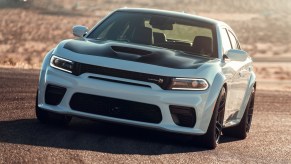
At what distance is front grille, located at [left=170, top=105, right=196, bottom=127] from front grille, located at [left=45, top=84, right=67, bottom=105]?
1.16m

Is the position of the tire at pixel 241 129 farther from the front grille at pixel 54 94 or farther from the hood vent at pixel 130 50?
the front grille at pixel 54 94

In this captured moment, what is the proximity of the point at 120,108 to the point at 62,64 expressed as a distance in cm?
81

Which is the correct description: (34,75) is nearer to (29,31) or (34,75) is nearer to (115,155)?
(115,155)

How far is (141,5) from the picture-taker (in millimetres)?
124625

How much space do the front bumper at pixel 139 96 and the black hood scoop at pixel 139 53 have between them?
0.31m

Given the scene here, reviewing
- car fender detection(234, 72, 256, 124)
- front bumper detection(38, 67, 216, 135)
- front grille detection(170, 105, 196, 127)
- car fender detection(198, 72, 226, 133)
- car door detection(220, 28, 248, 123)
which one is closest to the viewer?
front bumper detection(38, 67, 216, 135)

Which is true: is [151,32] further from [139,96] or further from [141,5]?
[141,5]

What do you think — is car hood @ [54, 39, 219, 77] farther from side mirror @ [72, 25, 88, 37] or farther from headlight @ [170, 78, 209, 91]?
side mirror @ [72, 25, 88, 37]

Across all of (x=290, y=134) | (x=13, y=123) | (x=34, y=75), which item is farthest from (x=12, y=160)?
(x=34, y=75)

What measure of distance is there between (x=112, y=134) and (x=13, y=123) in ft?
3.76

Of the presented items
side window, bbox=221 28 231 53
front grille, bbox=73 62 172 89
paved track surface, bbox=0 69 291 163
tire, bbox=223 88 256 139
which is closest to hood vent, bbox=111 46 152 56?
front grille, bbox=73 62 172 89

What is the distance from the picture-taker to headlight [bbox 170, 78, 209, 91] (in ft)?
30.0

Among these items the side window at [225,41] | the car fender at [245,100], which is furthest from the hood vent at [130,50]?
the car fender at [245,100]

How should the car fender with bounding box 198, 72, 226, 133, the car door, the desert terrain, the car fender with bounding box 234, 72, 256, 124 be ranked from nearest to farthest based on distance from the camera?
the car fender with bounding box 198, 72, 226, 133, the car door, the car fender with bounding box 234, 72, 256, 124, the desert terrain
